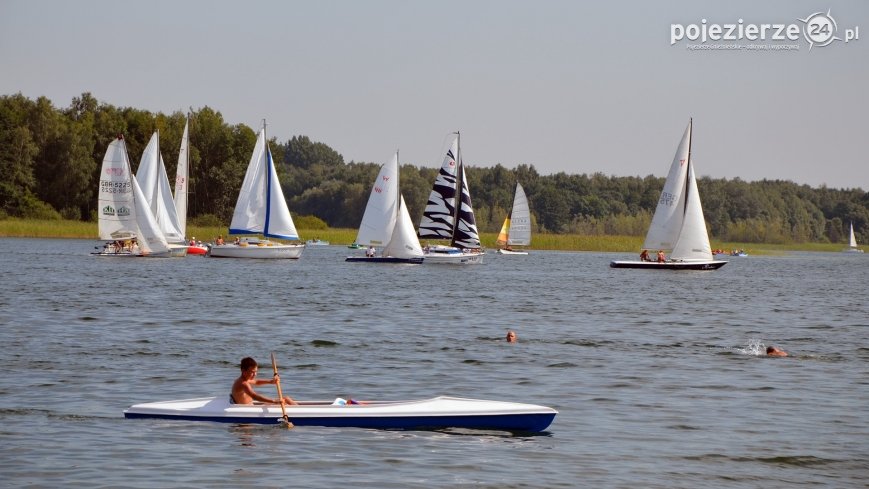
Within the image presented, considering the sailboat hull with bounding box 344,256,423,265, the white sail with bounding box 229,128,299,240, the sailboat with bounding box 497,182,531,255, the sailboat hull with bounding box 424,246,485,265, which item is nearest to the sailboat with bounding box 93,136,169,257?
the white sail with bounding box 229,128,299,240

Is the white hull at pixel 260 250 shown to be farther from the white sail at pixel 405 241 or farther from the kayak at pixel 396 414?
the kayak at pixel 396 414

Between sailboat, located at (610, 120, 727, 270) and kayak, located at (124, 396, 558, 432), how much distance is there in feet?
197

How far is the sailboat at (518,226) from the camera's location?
120750 mm

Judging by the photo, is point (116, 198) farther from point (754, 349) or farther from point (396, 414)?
point (396, 414)

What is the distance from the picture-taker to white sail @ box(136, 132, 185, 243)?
87.9 metres

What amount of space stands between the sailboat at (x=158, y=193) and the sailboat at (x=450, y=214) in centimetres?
1862

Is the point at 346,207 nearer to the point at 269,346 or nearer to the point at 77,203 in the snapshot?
the point at 77,203

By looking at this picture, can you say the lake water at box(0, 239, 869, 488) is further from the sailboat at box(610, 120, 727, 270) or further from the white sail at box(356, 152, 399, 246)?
the white sail at box(356, 152, 399, 246)

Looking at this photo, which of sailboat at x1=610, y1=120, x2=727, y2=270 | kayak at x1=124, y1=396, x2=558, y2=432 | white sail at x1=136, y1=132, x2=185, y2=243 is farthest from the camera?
white sail at x1=136, y1=132, x2=185, y2=243

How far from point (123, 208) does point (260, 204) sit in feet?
36.3

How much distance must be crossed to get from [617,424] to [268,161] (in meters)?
67.9

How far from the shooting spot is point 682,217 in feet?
267

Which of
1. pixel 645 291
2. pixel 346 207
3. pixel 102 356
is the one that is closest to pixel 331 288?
pixel 645 291

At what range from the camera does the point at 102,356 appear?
31609 mm
